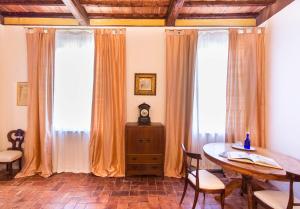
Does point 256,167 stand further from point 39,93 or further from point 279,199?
point 39,93

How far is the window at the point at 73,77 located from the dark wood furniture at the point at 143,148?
3.06ft

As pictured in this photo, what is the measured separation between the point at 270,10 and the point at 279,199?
286cm

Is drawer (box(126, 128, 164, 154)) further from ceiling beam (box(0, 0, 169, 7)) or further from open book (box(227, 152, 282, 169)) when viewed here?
ceiling beam (box(0, 0, 169, 7))

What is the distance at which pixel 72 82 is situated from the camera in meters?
3.89

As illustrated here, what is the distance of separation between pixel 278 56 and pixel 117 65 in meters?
2.60

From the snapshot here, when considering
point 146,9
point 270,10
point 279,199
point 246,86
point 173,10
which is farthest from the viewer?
point 246,86

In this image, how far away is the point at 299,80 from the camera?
9.45 feet

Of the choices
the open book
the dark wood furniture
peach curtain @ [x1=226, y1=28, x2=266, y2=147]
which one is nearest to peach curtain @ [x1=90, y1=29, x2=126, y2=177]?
the dark wood furniture

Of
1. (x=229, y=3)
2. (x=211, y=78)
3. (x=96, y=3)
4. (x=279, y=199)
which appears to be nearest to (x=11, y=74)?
(x=96, y=3)

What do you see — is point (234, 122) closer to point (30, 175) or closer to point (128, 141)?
point (128, 141)

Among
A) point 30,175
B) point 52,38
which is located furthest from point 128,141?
point 52,38

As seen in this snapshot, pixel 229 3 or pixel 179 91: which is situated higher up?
pixel 229 3

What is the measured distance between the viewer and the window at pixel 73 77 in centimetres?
388

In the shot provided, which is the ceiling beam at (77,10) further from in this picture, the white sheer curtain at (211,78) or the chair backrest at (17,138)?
the chair backrest at (17,138)
